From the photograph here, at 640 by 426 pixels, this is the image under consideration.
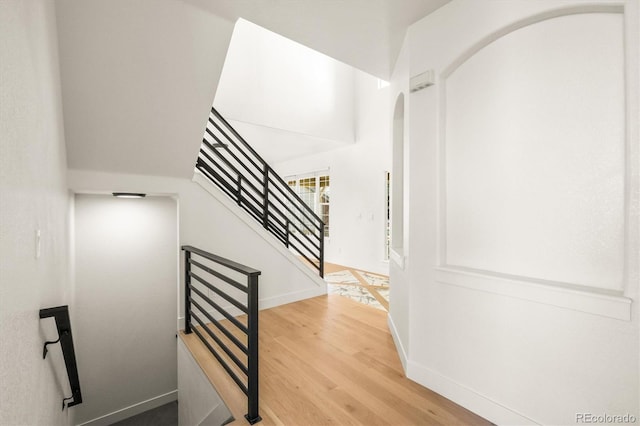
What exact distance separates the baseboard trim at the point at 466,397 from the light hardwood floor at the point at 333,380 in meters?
0.05

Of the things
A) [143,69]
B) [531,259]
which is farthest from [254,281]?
[143,69]

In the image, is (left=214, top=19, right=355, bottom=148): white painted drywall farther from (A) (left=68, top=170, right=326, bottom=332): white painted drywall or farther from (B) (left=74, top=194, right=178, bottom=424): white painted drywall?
(B) (left=74, top=194, right=178, bottom=424): white painted drywall

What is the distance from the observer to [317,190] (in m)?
7.64

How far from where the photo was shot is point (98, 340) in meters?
3.29

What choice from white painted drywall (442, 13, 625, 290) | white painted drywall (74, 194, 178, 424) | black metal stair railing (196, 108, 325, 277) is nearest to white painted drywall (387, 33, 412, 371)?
white painted drywall (442, 13, 625, 290)

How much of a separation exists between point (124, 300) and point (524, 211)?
405 centimetres

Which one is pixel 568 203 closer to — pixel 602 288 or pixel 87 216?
pixel 602 288

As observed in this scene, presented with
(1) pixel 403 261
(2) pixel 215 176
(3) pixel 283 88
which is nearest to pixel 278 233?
(2) pixel 215 176

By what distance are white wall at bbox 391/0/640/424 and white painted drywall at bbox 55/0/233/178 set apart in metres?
1.62

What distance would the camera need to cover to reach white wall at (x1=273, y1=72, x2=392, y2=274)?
5.82 meters

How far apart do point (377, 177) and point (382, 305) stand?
287cm

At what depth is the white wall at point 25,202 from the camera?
0.81 metres

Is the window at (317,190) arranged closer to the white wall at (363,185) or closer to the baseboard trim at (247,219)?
the white wall at (363,185)

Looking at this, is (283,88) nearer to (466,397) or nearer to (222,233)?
(222,233)
